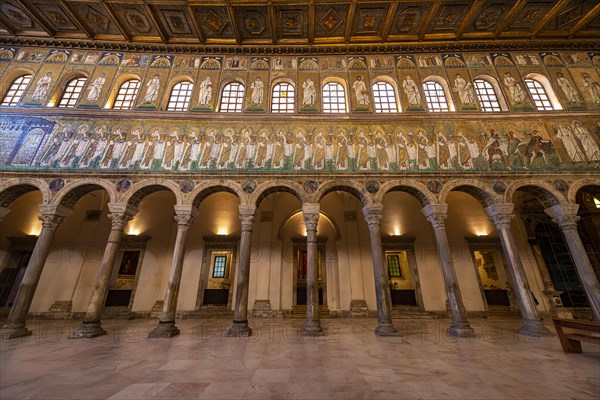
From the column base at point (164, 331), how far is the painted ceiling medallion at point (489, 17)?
16.1 m

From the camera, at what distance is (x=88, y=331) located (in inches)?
278

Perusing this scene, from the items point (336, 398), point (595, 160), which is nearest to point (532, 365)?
point (336, 398)

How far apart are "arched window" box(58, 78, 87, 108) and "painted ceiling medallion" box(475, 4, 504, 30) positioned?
54.6 ft

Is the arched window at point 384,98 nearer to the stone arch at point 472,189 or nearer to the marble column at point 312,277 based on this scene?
the stone arch at point 472,189

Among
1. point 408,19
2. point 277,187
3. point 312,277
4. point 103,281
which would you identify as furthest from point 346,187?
point 103,281

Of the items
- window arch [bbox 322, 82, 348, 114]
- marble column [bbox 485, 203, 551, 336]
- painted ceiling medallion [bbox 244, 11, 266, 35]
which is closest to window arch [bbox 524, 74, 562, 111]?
marble column [bbox 485, 203, 551, 336]

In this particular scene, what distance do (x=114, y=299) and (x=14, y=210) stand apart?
21.2ft

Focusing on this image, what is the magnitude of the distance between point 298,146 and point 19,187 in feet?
31.5

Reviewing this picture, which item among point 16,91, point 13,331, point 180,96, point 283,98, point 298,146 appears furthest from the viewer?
point 283,98

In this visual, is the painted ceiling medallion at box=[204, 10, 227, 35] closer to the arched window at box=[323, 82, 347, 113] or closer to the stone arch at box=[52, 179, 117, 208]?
the arched window at box=[323, 82, 347, 113]

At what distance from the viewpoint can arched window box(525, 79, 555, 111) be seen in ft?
34.2

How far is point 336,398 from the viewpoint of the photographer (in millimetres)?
3168

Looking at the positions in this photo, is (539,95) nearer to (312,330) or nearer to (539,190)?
(539,190)

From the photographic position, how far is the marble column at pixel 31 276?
7082 millimetres
